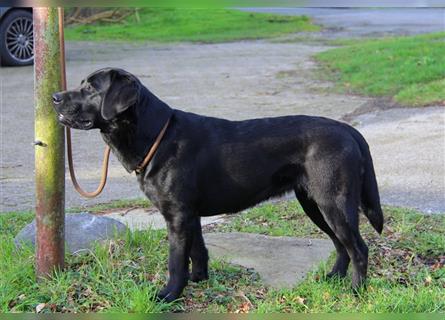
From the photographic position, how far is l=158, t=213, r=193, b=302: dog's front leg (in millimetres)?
4582

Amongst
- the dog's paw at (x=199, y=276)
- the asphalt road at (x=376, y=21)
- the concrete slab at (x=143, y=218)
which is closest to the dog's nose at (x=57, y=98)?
the dog's paw at (x=199, y=276)

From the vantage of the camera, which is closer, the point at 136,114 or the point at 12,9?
the point at 136,114

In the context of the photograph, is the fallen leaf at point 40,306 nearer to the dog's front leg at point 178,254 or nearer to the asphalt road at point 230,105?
the dog's front leg at point 178,254

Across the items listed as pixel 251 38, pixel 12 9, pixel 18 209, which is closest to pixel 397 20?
pixel 251 38

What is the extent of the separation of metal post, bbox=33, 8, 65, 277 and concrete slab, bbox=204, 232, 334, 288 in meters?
1.13

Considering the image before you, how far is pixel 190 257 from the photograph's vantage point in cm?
493

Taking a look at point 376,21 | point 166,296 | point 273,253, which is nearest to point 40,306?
point 166,296

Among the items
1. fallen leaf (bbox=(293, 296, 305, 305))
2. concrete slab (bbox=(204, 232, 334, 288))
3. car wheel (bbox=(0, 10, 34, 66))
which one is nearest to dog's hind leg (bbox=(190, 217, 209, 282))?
concrete slab (bbox=(204, 232, 334, 288))

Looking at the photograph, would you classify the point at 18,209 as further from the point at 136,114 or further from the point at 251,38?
the point at 251,38

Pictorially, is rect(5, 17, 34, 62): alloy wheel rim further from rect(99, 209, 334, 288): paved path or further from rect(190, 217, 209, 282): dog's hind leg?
rect(190, 217, 209, 282): dog's hind leg

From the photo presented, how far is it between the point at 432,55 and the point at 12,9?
7.53m

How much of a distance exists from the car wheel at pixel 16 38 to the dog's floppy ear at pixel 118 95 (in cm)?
987

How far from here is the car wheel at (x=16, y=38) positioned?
1378cm

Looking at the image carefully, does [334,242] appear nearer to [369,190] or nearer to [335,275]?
[335,275]
